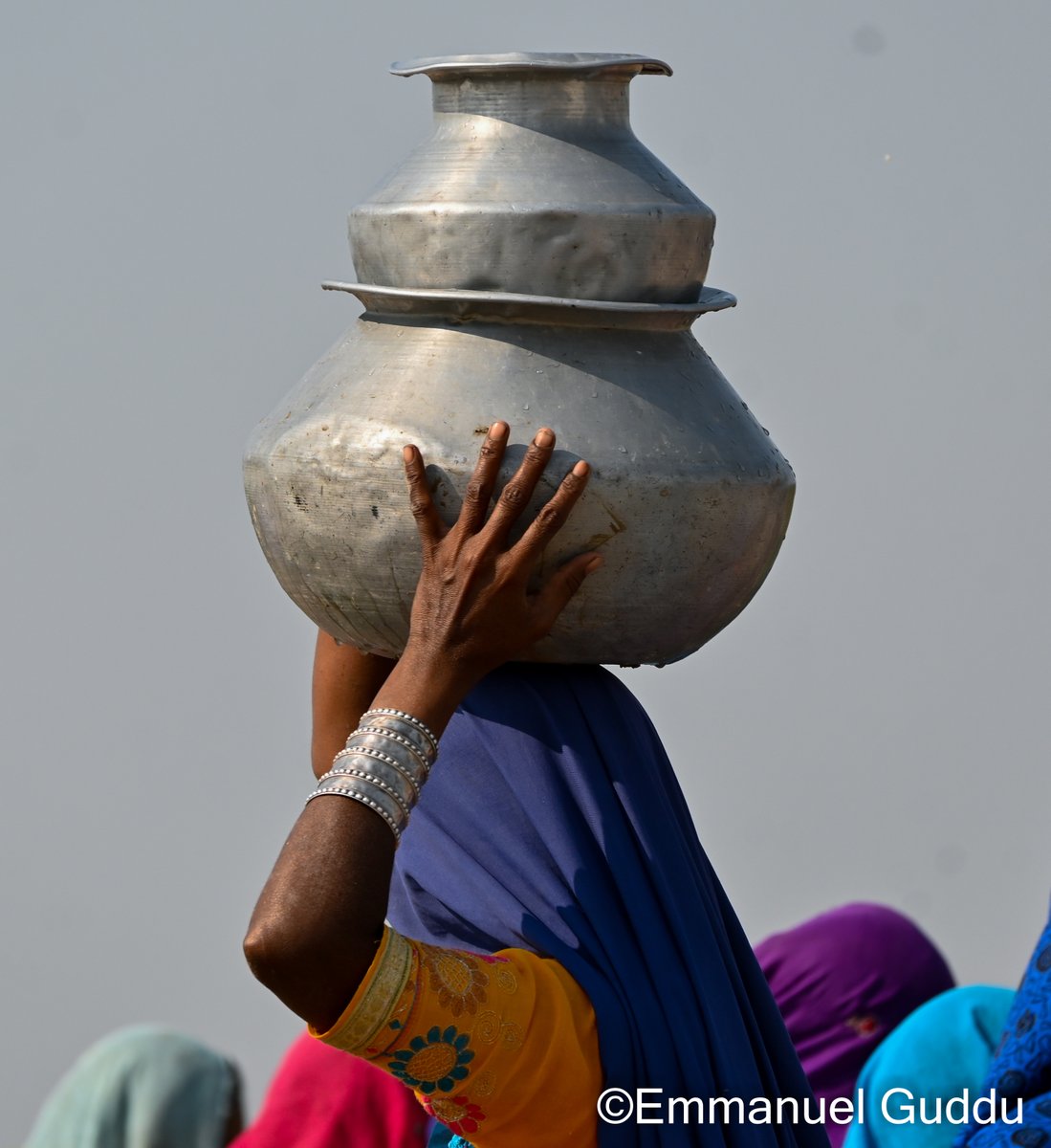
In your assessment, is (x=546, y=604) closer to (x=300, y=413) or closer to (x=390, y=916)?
(x=300, y=413)

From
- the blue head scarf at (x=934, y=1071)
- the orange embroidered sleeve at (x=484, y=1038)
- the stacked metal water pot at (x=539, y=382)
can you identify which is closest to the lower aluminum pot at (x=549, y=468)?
the stacked metal water pot at (x=539, y=382)

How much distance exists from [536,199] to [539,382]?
199mm

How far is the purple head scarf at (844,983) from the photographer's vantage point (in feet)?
14.8

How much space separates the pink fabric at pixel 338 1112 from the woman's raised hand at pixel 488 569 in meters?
2.00

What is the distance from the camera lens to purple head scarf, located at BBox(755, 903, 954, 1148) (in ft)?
14.8

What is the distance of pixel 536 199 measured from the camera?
6.90ft

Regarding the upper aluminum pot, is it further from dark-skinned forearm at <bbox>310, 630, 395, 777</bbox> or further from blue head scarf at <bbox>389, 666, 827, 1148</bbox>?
dark-skinned forearm at <bbox>310, 630, 395, 777</bbox>

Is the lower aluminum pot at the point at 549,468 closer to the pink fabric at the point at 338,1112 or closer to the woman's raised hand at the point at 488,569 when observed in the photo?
the woman's raised hand at the point at 488,569

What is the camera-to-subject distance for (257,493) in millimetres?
2213

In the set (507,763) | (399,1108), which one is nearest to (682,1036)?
(507,763)

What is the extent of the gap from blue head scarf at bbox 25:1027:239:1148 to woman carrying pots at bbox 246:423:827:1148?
2.20m

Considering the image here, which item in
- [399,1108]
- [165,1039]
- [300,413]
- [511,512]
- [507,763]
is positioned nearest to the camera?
[511,512]

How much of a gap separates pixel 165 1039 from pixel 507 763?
2.45m

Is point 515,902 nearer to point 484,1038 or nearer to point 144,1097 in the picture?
point 484,1038
